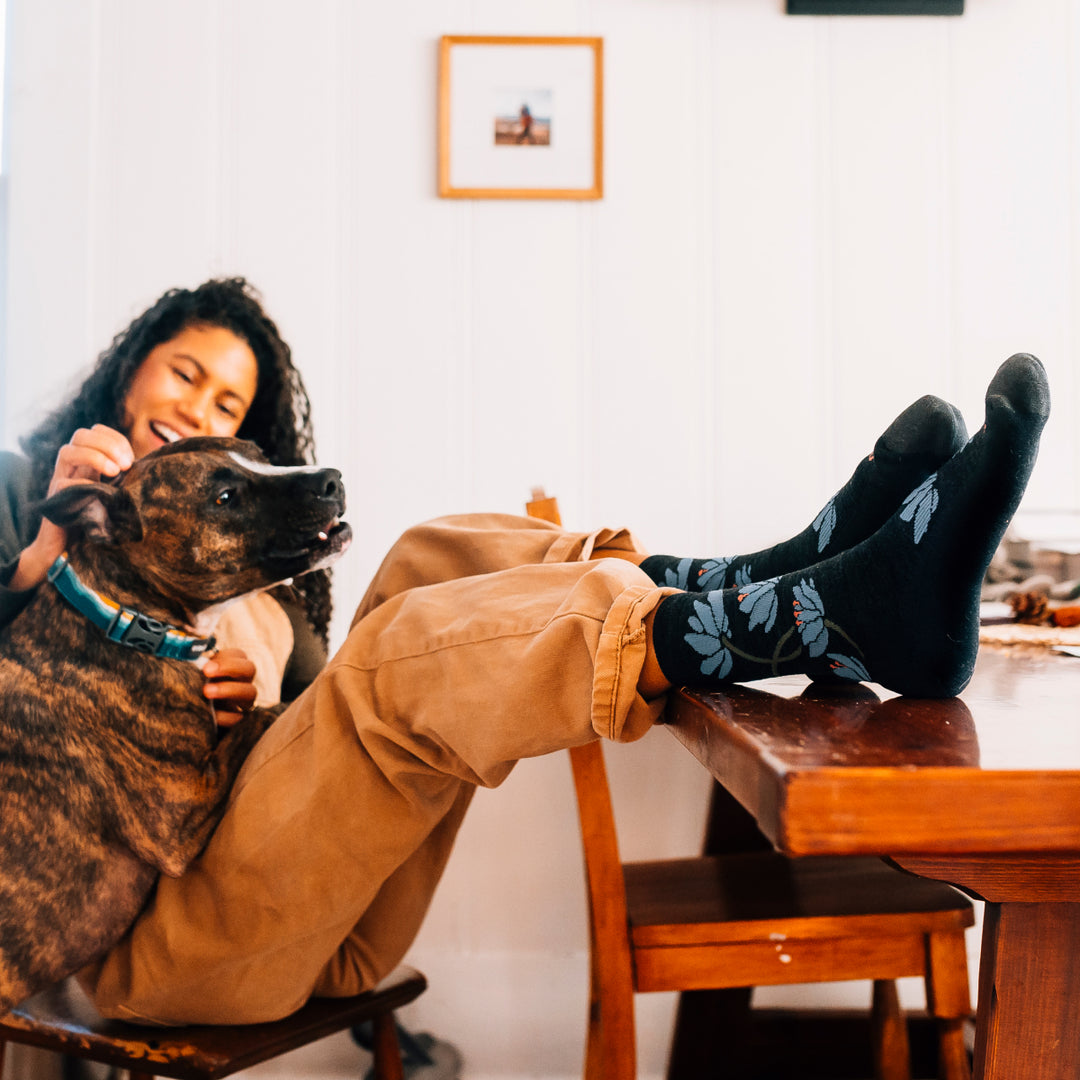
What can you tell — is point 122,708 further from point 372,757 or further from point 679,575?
point 679,575

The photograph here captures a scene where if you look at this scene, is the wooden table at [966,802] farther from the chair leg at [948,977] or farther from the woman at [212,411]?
the woman at [212,411]

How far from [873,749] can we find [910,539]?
8.7 inches

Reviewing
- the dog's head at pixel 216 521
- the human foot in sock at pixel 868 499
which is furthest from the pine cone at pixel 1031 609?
the dog's head at pixel 216 521

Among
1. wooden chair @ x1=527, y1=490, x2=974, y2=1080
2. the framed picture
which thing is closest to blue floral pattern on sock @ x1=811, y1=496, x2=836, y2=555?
wooden chair @ x1=527, y1=490, x2=974, y2=1080

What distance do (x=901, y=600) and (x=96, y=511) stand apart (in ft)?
2.85

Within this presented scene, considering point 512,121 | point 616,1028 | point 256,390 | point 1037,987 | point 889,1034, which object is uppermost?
point 512,121

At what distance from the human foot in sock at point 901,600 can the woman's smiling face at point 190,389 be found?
3.45 ft

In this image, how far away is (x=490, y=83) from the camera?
171cm

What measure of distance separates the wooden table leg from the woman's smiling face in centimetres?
134

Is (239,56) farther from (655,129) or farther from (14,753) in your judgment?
(14,753)

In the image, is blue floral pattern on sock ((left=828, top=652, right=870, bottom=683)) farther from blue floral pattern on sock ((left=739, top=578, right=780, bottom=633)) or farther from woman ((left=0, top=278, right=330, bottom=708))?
woman ((left=0, top=278, right=330, bottom=708))

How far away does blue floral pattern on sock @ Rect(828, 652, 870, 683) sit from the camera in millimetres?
710

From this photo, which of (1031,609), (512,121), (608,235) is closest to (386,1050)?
(1031,609)

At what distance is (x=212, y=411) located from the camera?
1495 mm
